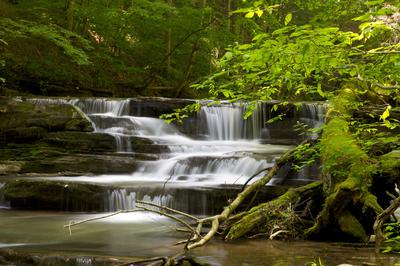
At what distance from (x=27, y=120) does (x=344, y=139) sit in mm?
9436

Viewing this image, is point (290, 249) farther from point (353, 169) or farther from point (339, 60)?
point (339, 60)

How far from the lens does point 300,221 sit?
22.2ft

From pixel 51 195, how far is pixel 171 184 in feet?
7.77

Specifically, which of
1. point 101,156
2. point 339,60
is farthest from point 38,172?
point 339,60

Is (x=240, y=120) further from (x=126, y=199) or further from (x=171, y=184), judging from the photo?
(x=126, y=199)

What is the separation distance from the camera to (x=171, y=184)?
9352 millimetres

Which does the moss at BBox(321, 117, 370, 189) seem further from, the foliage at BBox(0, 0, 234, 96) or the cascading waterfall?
the foliage at BBox(0, 0, 234, 96)

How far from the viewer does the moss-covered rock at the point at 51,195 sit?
29.9 ft

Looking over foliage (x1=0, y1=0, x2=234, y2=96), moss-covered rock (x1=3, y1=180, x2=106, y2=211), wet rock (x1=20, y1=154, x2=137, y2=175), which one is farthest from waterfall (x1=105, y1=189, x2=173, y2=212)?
foliage (x1=0, y1=0, x2=234, y2=96)

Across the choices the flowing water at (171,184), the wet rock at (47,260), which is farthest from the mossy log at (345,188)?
the wet rock at (47,260)

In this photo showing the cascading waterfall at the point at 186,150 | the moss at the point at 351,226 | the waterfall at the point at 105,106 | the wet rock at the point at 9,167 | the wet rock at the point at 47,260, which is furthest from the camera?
the waterfall at the point at 105,106

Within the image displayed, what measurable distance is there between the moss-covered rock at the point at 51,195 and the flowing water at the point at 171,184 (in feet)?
0.92

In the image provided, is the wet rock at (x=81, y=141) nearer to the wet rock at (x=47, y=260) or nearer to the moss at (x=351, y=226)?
the wet rock at (x=47, y=260)

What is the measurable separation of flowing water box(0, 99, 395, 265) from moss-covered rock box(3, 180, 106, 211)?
0.92 feet
